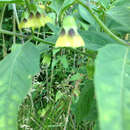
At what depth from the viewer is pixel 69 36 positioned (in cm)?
61

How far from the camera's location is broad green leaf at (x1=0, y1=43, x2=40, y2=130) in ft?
1.49

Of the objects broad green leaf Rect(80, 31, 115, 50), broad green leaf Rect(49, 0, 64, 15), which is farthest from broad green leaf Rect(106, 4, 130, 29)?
broad green leaf Rect(49, 0, 64, 15)

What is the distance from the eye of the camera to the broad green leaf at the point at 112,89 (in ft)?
1.05

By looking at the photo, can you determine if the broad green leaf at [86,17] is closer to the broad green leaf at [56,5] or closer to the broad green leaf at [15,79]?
the broad green leaf at [56,5]

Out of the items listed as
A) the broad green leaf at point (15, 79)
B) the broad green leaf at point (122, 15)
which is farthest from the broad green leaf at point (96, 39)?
the broad green leaf at point (15, 79)

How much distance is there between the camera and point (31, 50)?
23.7 inches

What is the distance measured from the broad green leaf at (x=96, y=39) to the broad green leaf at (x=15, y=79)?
166mm

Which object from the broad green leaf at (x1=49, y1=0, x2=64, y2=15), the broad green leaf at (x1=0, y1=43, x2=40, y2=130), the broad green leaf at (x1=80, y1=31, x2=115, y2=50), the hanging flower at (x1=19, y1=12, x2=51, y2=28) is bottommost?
the broad green leaf at (x1=0, y1=43, x2=40, y2=130)

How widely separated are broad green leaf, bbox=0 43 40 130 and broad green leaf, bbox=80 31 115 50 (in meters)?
0.17

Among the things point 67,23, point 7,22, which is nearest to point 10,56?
point 67,23

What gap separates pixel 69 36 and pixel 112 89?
0.93ft

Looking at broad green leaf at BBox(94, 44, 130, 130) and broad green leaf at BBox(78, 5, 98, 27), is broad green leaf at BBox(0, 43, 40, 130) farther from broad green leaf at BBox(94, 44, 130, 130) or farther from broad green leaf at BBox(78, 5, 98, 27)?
broad green leaf at BBox(78, 5, 98, 27)

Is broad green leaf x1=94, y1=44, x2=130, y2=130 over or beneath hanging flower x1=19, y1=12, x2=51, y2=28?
beneath

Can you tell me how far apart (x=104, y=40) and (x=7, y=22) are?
7.03 feet
